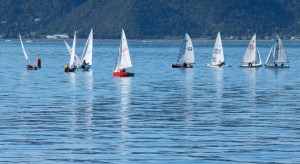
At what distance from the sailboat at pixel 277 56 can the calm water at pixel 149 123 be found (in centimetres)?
3644

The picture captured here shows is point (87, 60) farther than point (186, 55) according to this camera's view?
No

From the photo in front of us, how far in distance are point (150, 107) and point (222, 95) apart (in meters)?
11.6

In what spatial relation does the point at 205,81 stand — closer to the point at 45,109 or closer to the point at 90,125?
the point at 45,109

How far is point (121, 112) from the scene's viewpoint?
2071 inches

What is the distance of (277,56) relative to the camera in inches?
4651

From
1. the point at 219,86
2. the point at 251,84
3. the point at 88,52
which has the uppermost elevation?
the point at 88,52

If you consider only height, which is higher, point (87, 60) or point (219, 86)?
point (219, 86)

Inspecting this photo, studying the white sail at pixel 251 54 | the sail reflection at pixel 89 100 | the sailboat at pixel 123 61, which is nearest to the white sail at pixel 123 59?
the sailboat at pixel 123 61

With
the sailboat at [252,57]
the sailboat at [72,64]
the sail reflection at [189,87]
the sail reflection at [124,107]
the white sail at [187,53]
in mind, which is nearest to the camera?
Result: the sail reflection at [124,107]

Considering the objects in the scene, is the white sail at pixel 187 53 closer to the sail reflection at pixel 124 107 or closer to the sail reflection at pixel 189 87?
the sail reflection at pixel 189 87

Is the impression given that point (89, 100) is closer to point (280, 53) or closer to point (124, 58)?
point (124, 58)

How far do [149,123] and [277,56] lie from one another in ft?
240

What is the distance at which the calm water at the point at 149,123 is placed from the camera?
35.6m

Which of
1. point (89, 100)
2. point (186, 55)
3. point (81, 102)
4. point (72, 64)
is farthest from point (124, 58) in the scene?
point (81, 102)
